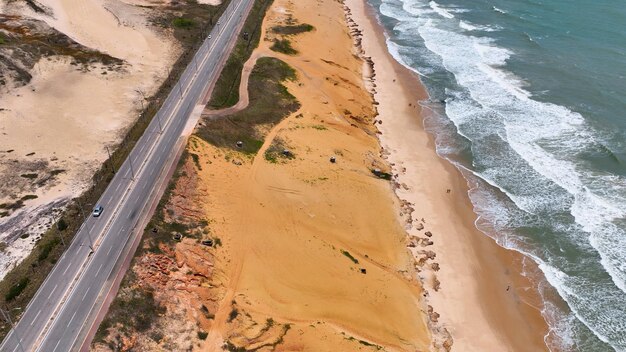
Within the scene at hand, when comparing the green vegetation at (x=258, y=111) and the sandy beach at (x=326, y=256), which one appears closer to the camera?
the sandy beach at (x=326, y=256)

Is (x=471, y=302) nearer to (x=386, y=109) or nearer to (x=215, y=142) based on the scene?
(x=215, y=142)

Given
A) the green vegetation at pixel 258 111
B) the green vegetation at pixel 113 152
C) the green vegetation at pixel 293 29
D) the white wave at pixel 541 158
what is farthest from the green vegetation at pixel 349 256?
the green vegetation at pixel 293 29

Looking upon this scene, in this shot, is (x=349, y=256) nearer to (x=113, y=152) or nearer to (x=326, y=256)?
(x=326, y=256)

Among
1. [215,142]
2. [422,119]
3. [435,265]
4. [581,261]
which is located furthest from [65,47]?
[581,261]

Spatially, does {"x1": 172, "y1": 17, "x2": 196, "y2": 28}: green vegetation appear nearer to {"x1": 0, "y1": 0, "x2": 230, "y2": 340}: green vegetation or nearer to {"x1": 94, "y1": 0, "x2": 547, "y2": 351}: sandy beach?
{"x1": 0, "y1": 0, "x2": 230, "y2": 340}: green vegetation

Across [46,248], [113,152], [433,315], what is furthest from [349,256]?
[113,152]

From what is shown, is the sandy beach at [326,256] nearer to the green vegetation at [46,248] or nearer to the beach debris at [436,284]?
the beach debris at [436,284]

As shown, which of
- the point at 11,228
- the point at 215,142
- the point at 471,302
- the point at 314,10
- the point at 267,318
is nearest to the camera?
the point at 267,318

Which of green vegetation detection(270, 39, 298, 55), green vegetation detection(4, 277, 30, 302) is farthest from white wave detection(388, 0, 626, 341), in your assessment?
green vegetation detection(4, 277, 30, 302)
